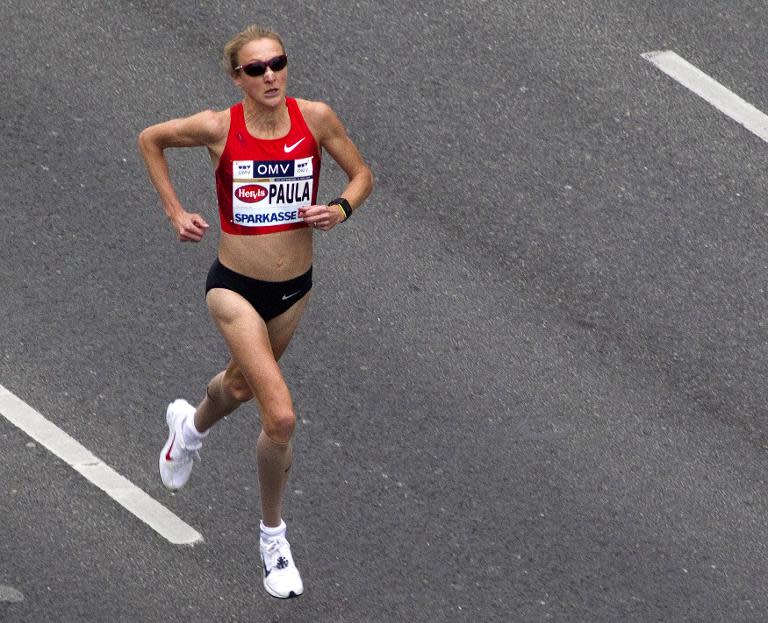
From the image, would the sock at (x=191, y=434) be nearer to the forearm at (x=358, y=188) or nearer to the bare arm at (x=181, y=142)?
the bare arm at (x=181, y=142)

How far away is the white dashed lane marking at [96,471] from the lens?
8141mm

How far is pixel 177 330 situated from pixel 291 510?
153 centimetres

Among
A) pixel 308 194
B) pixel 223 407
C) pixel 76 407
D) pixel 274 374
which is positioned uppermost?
pixel 308 194

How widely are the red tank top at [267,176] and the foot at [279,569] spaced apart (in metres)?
1.41

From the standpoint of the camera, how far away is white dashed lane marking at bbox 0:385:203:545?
8.14 meters

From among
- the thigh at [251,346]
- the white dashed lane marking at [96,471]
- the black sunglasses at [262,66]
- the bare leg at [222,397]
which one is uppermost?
the black sunglasses at [262,66]

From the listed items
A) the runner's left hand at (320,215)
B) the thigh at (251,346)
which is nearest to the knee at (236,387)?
the thigh at (251,346)

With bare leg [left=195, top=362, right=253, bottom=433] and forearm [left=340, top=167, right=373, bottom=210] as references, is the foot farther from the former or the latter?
forearm [left=340, top=167, right=373, bottom=210]

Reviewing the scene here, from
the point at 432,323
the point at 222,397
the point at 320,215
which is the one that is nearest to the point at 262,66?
the point at 320,215

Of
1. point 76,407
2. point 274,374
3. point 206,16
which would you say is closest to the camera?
point 274,374

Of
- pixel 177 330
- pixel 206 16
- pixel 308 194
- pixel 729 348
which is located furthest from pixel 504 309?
pixel 206 16

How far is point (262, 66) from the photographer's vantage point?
7.26m

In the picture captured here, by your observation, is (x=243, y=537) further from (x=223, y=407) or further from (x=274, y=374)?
(x=274, y=374)

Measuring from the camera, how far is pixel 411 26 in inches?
465
